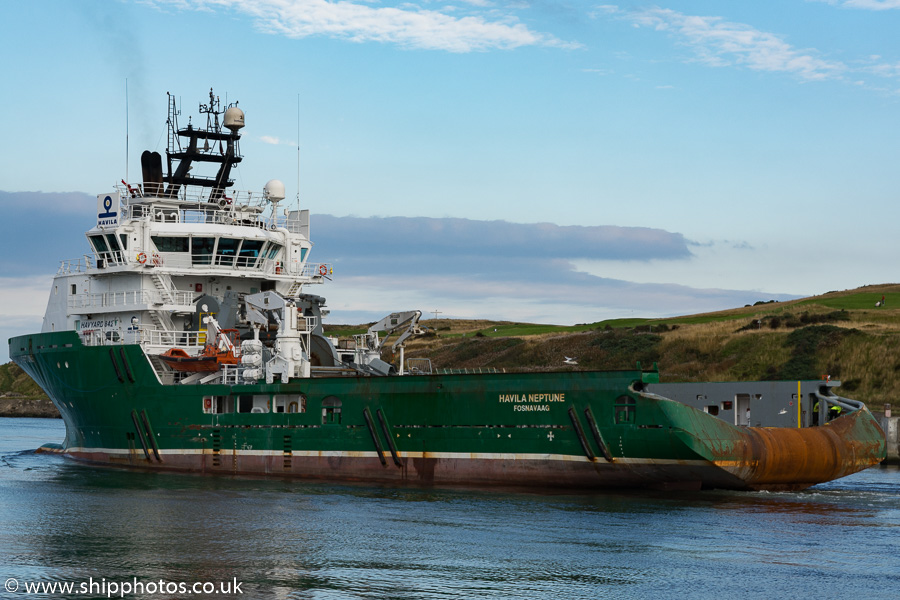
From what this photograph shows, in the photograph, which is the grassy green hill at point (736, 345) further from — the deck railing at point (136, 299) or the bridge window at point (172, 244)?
the deck railing at point (136, 299)

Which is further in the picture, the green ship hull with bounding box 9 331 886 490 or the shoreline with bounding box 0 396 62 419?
the shoreline with bounding box 0 396 62 419

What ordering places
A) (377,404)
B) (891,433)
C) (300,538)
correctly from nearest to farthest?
(300,538), (377,404), (891,433)

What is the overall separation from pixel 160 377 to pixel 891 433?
94.8 ft

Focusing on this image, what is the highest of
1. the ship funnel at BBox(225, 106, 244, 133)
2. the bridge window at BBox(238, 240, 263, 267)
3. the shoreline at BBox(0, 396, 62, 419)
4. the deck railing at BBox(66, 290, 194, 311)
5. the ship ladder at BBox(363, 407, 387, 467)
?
the ship funnel at BBox(225, 106, 244, 133)

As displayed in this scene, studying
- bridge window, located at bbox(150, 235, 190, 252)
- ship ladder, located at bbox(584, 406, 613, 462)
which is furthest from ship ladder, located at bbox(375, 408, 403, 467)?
bridge window, located at bbox(150, 235, 190, 252)

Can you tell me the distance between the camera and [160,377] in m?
34.0

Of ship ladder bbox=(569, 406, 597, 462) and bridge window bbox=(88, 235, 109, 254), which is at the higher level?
bridge window bbox=(88, 235, 109, 254)

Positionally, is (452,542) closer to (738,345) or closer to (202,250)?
(202,250)

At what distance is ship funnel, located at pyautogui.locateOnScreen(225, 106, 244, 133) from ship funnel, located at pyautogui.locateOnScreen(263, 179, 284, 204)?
3.00 meters

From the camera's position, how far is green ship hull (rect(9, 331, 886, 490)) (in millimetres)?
26547

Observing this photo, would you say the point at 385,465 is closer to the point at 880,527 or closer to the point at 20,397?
the point at 880,527

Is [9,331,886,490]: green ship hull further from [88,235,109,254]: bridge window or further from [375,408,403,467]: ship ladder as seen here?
[88,235,109,254]: bridge window

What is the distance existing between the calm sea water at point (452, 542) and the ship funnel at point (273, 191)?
41.5 feet

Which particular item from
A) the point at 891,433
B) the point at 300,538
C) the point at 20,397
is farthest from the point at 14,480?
the point at 20,397
